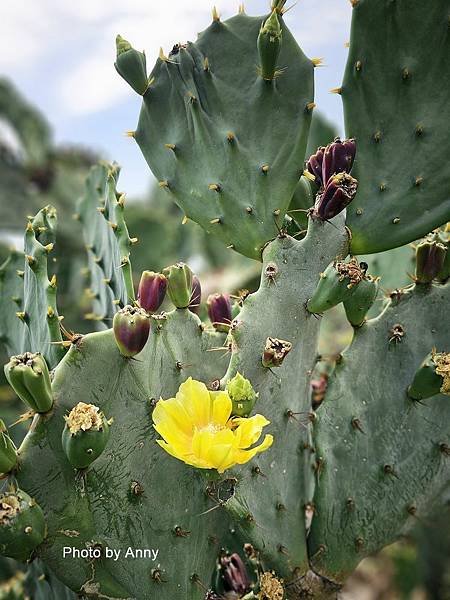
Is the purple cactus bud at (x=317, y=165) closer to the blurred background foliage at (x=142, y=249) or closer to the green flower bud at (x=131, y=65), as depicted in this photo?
the green flower bud at (x=131, y=65)

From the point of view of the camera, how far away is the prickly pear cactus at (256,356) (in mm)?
1221

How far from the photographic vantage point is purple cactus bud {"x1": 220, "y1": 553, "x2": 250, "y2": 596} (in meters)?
1.49

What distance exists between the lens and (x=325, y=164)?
1370mm

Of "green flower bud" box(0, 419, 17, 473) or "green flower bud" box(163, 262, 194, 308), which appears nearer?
"green flower bud" box(0, 419, 17, 473)

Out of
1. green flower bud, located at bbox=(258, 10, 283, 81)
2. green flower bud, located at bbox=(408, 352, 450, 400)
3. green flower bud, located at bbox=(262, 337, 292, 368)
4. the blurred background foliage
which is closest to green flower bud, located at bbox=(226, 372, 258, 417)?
green flower bud, located at bbox=(262, 337, 292, 368)

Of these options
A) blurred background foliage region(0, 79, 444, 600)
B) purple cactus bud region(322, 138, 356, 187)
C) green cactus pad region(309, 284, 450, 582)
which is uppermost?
purple cactus bud region(322, 138, 356, 187)

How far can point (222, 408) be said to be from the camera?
113 centimetres

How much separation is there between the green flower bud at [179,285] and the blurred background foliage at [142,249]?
2025 millimetres

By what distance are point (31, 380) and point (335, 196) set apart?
63cm

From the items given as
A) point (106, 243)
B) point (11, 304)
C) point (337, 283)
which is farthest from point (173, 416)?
point (11, 304)

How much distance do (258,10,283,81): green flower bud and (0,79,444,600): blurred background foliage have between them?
202cm

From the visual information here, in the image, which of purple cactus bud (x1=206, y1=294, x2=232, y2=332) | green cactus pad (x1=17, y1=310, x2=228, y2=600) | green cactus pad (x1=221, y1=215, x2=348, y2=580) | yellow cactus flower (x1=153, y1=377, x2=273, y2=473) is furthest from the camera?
purple cactus bud (x1=206, y1=294, x2=232, y2=332)

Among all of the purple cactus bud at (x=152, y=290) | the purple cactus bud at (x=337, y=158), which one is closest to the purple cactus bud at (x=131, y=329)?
the purple cactus bud at (x=152, y=290)

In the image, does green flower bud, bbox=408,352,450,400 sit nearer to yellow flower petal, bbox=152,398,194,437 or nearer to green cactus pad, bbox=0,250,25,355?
yellow flower petal, bbox=152,398,194,437
